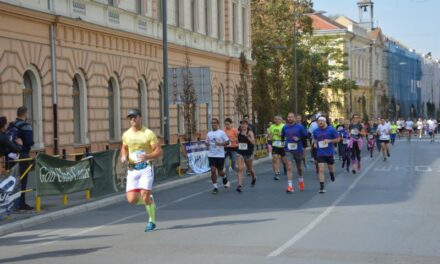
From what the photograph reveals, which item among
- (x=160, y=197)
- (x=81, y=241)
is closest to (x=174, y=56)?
(x=160, y=197)

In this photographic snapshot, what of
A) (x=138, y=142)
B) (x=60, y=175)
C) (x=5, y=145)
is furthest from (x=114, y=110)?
(x=138, y=142)

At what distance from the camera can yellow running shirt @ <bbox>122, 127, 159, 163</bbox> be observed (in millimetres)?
11875

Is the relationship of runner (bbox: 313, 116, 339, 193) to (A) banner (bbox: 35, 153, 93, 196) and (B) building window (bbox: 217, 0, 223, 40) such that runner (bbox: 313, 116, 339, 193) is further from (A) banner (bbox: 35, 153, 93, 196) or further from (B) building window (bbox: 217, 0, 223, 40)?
(B) building window (bbox: 217, 0, 223, 40)

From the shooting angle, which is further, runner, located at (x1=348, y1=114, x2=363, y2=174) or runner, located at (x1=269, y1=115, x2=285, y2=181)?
runner, located at (x1=348, y1=114, x2=363, y2=174)

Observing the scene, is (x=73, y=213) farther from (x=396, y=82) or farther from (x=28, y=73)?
(x=396, y=82)

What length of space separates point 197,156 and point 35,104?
17.8 ft

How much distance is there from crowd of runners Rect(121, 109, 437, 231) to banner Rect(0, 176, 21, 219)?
2.43 meters

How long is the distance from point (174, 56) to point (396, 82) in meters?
89.5

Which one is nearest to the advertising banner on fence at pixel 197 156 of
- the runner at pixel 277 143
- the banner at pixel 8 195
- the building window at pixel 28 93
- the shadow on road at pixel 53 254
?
the runner at pixel 277 143

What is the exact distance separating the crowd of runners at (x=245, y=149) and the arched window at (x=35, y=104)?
600 centimetres

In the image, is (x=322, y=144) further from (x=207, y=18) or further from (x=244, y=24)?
(x=244, y=24)

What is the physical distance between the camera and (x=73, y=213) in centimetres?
1505

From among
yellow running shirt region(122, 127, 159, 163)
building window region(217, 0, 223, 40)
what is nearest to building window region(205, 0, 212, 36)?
building window region(217, 0, 223, 40)

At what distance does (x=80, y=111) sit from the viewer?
27906 millimetres
